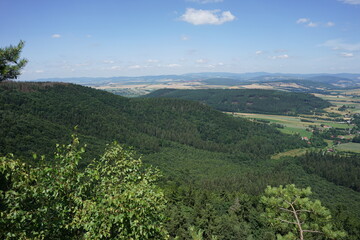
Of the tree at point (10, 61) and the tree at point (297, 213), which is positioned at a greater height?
the tree at point (10, 61)

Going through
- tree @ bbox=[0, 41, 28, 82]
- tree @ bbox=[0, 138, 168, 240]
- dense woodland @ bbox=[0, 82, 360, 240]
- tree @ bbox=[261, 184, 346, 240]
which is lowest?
dense woodland @ bbox=[0, 82, 360, 240]

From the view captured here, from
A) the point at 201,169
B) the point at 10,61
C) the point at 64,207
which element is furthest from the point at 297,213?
the point at 201,169

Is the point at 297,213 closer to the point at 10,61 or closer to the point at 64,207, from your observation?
the point at 64,207

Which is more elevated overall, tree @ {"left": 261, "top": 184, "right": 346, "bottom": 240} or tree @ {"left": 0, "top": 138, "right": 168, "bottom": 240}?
tree @ {"left": 0, "top": 138, "right": 168, "bottom": 240}

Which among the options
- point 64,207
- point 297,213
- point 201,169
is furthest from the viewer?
point 201,169

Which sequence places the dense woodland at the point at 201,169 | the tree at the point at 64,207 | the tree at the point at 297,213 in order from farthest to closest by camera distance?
1. the dense woodland at the point at 201,169
2. the tree at the point at 297,213
3. the tree at the point at 64,207

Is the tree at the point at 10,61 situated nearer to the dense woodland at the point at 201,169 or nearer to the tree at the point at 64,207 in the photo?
the tree at the point at 64,207

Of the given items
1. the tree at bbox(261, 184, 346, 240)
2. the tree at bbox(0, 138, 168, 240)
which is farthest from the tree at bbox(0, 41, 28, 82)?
the tree at bbox(261, 184, 346, 240)

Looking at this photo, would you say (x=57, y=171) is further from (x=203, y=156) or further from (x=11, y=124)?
(x=203, y=156)

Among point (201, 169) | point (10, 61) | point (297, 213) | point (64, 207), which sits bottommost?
point (201, 169)

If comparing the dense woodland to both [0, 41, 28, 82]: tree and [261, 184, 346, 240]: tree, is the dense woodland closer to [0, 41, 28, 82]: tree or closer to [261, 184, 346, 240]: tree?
[261, 184, 346, 240]: tree

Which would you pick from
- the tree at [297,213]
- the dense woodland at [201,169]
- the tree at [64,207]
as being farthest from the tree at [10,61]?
the dense woodland at [201,169]

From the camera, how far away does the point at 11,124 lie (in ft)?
396

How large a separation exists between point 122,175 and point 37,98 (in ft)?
671
